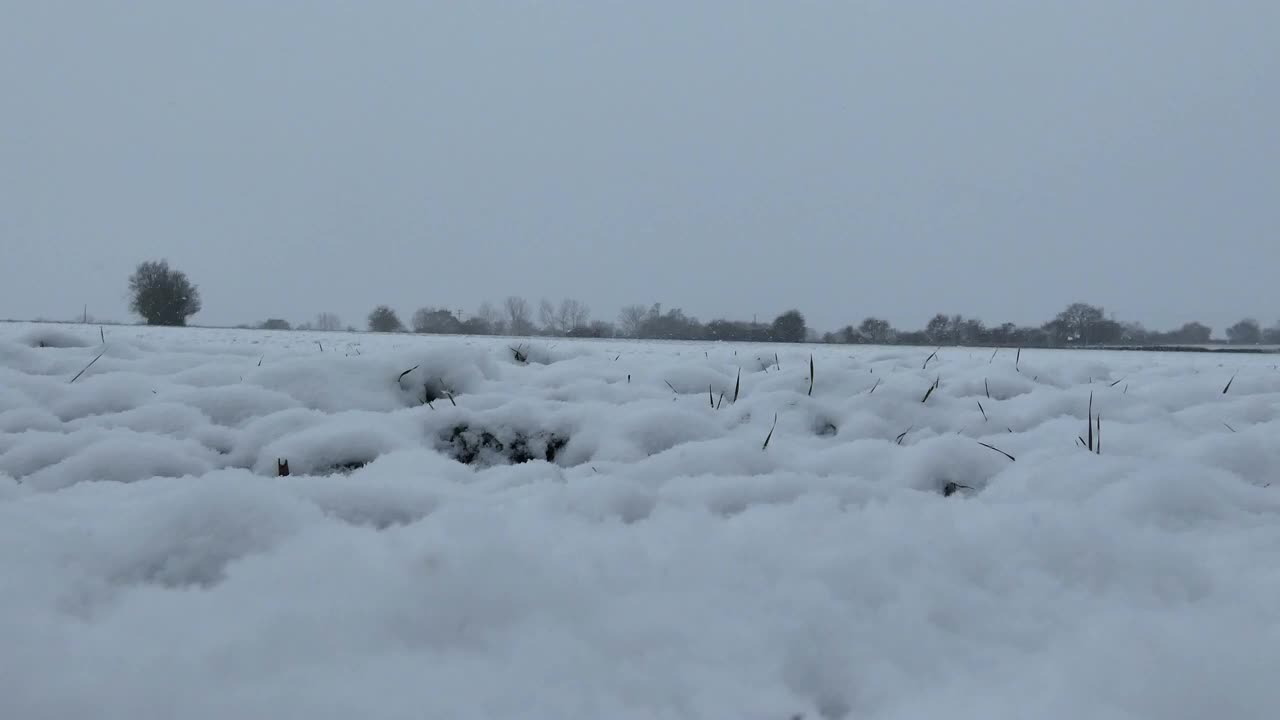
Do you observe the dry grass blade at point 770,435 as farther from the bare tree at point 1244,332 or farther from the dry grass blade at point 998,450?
the bare tree at point 1244,332

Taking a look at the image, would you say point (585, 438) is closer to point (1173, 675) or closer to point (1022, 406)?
point (1173, 675)

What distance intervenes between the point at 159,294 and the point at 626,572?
44528 mm

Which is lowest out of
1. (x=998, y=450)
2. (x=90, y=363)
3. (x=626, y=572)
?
(x=626, y=572)

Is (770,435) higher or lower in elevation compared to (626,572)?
higher

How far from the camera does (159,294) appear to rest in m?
36.0

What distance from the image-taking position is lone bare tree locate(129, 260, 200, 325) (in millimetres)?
35688

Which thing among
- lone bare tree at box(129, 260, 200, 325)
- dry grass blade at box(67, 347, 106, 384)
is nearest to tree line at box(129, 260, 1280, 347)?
lone bare tree at box(129, 260, 200, 325)

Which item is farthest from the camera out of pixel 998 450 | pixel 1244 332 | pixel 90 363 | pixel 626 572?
pixel 1244 332

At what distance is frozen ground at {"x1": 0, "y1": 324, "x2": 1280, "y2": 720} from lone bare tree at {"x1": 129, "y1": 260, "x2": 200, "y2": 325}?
4202 cm

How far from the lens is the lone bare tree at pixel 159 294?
117ft

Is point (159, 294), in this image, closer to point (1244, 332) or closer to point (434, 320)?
point (434, 320)

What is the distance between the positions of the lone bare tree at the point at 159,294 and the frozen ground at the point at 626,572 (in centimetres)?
4202

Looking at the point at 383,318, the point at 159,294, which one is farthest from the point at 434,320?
→ the point at 159,294

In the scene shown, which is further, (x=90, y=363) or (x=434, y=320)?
(x=434, y=320)
